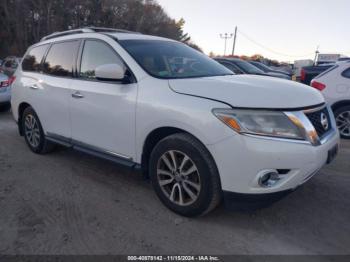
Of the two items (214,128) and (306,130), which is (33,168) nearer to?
(214,128)

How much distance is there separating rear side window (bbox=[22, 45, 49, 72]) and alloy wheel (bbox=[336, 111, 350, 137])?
224 inches

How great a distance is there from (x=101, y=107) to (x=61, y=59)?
1317 mm

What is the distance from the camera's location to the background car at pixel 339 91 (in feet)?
19.8

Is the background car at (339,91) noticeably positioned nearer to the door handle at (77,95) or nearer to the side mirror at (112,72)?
the side mirror at (112,72)

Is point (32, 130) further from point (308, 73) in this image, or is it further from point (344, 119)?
point (308, 73)

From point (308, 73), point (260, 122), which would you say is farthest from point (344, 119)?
point (308, 73)

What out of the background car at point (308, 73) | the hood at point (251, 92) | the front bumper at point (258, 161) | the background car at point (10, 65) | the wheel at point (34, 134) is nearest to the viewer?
the front bumper at point (258, 161)

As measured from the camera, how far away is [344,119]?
20.1 ft

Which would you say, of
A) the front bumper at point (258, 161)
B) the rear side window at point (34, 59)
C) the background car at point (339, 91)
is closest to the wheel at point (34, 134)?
the rear side window at point (34, 59)

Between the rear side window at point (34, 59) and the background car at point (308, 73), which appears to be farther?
the background car at point (308, 73)

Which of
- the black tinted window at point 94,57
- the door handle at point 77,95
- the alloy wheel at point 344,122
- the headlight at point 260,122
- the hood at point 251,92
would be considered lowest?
the alloy wheel at point 344,122

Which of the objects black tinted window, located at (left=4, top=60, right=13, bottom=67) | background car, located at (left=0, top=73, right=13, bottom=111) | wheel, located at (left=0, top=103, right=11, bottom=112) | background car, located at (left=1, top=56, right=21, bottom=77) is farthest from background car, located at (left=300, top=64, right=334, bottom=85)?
black tinted window, located at (left=4, top=60, right=13, bottom=67)

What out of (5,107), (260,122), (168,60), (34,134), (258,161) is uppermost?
(168,60)

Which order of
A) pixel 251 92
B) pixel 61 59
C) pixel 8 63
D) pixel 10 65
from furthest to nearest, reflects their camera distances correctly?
pixel 8 63, pixel 10 65, pixel 61 59, pixel 251 92
